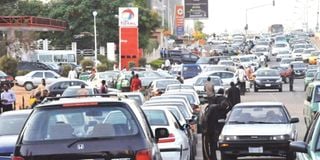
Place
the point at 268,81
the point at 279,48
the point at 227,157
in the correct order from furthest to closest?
the point at 279,48
the point at 268,81
the point at 227,157

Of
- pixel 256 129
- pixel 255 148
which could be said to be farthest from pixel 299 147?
pixel 256 129

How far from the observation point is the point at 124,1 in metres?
91.6

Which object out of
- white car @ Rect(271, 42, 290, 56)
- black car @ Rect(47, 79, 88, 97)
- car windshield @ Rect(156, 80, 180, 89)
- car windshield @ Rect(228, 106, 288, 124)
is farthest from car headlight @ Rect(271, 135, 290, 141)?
white car @ Rect(271, 42, 290, 56)

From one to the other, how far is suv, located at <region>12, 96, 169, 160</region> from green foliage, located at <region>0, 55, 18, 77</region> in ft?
177

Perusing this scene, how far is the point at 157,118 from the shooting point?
16.9 meters

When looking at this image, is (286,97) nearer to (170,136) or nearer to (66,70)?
(66,70)

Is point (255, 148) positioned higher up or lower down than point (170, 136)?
lower down

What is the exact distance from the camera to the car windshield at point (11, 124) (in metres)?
17.4

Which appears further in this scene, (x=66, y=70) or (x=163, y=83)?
(x=66, y=70)

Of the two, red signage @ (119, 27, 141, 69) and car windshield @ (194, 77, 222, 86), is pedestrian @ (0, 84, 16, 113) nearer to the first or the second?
car windshield @ (194, 77, 222, 86)

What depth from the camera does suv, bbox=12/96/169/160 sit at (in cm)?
917

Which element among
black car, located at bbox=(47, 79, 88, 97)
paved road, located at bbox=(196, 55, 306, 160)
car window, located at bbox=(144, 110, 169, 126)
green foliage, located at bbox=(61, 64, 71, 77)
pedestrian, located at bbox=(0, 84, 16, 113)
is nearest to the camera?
car window, located at bbox=(144, 110, 169, 126)

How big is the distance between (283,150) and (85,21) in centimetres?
7491

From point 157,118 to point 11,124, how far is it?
3242mm
